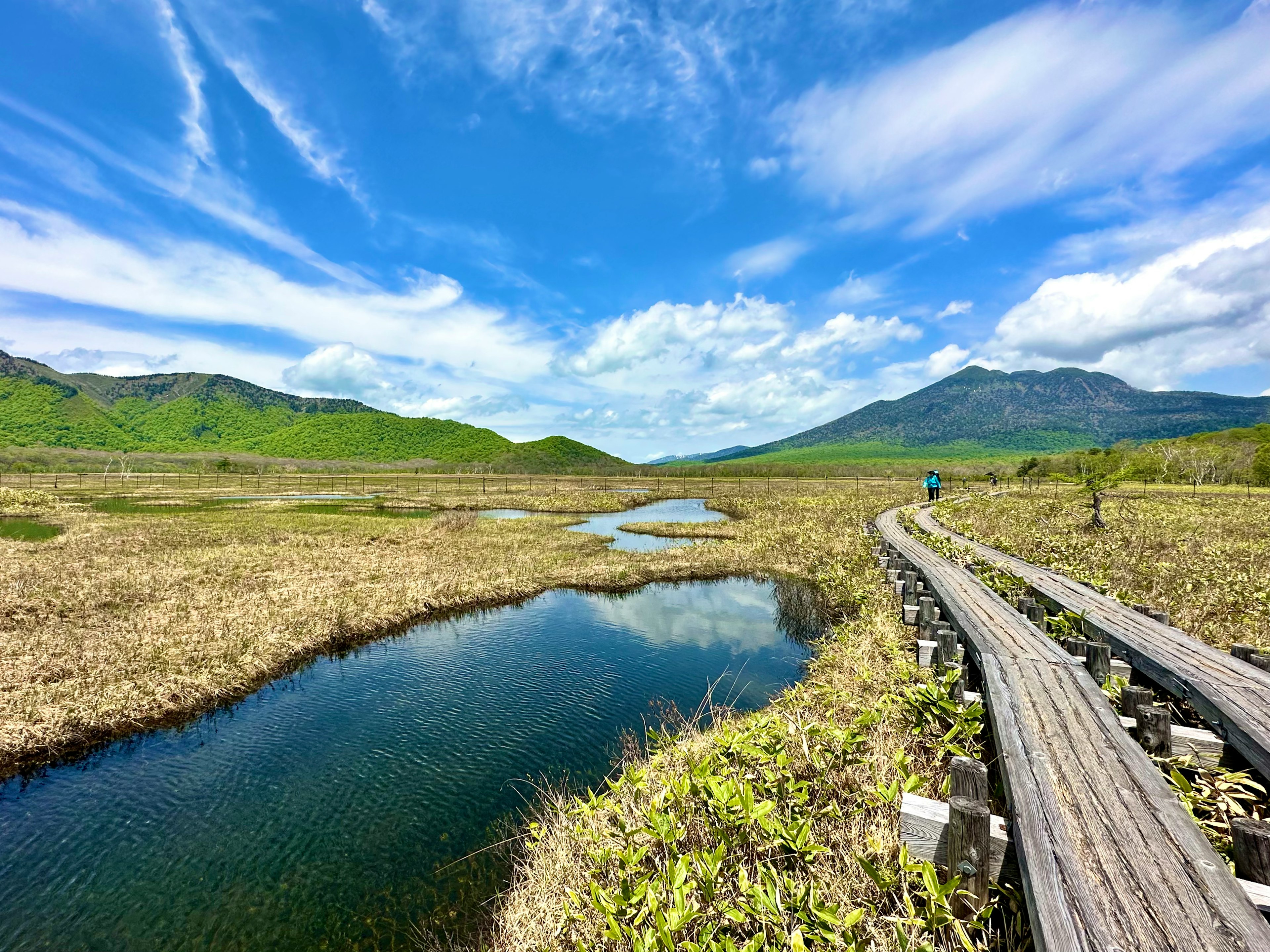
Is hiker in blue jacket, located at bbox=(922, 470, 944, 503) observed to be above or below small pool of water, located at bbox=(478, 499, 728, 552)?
above

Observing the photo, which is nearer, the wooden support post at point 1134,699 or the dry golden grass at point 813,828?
the dry golden grass at point 813,828

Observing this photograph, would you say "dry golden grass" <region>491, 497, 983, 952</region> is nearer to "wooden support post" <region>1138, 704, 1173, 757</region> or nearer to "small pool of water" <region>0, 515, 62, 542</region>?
"wooden support post" <region>1138, 704, 1173, 757</region>

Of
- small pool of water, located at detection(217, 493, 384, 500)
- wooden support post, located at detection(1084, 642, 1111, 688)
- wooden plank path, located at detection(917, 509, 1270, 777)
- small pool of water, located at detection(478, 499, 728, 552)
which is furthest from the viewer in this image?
small pool of water, located at detection(217, 493, 384, 500)

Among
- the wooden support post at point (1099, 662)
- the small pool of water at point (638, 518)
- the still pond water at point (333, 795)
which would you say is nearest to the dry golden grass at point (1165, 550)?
the wooden support post at point (1099, 662)

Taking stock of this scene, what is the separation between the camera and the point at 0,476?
93.2 m

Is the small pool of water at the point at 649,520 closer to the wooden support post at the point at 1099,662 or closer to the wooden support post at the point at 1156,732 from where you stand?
the wooden support post at the point at 1099,662

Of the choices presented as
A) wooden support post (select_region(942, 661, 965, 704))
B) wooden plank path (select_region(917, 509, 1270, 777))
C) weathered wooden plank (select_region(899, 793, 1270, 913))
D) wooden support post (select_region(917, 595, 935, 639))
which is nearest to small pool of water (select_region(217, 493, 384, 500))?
wooden support post (select_region(917, 595, 935, 639))

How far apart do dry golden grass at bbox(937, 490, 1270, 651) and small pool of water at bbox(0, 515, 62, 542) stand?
45.5 m

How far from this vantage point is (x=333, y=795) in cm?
852

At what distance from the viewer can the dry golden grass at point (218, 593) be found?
34.2 ft

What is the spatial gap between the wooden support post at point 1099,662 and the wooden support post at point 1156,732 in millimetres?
1679

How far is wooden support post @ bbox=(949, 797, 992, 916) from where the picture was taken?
3645 mm

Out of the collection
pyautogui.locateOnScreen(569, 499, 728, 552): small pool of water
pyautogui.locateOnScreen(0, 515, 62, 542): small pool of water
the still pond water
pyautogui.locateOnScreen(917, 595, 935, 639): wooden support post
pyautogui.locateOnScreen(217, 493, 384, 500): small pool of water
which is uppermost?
pyautogui.locateOnScreen(217, 493, 384, 500): small pool of water

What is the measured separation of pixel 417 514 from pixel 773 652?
137 ft
